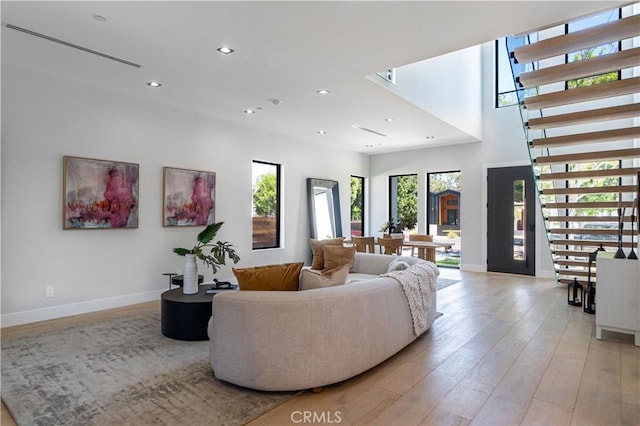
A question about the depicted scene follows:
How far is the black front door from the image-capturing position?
740cm

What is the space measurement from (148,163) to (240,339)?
365 cm

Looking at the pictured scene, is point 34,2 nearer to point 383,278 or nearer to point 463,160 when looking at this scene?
point 383,278

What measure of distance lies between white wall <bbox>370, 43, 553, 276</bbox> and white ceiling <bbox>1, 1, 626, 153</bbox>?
12.1 feet

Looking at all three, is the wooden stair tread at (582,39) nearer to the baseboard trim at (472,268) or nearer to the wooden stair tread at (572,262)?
the wooden stair tread at (572,262)

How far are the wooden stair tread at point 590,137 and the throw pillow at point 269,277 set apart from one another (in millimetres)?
3567

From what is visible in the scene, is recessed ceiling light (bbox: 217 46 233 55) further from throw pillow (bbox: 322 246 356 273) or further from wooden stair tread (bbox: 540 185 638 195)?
wooden stair tread (bbox: 540 185 638 195)

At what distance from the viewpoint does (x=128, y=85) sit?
4570mm

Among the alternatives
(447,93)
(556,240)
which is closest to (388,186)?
(447,93)

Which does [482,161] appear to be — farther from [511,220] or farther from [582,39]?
[582,39]

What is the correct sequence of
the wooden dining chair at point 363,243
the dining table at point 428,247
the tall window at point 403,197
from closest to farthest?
the dining table at point 428,247 → the wooden dining chair at point 363,243 → the tall window at point 403,197

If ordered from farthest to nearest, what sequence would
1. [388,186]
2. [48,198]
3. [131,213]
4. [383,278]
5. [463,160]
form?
1. [388,186]
2. [463,160]
3. [131,213]
4. [48,198]
5. [383,278]

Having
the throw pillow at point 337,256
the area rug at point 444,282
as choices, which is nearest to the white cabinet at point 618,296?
the area rug at point 444,282

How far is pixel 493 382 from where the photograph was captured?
8.81 ft

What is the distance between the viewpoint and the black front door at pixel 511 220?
740 centimetres
